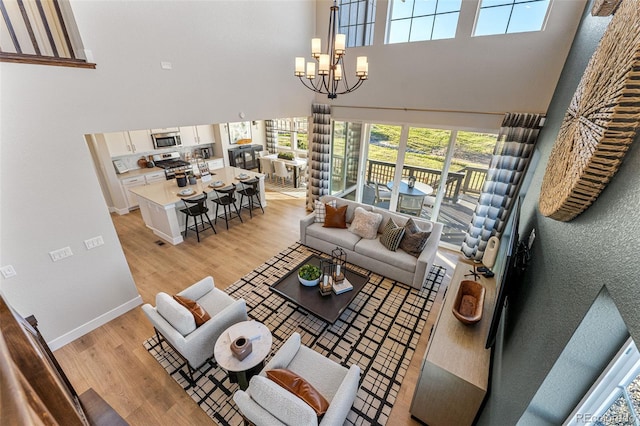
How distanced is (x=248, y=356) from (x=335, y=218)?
2.86 m

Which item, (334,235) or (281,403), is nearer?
(281,403)

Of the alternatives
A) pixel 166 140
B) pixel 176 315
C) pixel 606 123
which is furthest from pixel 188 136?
pixel 606 123

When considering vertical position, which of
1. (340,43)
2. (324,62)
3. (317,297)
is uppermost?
(340,43)

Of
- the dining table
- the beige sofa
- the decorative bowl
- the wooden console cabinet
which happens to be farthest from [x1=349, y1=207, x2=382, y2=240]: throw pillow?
the dining table

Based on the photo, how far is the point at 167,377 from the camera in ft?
9.09

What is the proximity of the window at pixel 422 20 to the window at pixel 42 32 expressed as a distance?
443 centimetres

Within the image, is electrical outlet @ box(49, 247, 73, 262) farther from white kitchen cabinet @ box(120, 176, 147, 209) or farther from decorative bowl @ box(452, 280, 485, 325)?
decorative bowl @ box(452, 280, 485, 325)

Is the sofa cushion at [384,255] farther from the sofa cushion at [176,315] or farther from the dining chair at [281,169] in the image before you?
the dining chair at [281,169]

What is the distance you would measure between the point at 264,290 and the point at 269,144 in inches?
264

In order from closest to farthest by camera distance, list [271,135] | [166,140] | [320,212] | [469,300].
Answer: [469,300]
[320,212]
[166,140]
[271,135]

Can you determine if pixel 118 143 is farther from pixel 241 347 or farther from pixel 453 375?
pixel 453 375

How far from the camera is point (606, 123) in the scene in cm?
93

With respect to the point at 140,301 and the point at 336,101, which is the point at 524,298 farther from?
the point at 336,101

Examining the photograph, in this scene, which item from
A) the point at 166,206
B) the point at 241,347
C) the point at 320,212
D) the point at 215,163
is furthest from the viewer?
the point at 215,163
